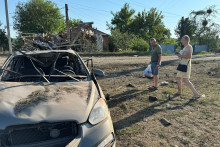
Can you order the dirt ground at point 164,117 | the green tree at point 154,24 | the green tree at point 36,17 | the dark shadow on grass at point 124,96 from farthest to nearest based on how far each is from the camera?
the green tree at point 154,24 < the green tree at point 36,17 < the dark shadow on grass at point 124,96 < the dirt ground at point 164,117

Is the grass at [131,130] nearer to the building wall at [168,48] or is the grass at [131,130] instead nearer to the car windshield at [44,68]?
the car windshield at [44,68]

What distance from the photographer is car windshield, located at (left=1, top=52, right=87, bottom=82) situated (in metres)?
3.20

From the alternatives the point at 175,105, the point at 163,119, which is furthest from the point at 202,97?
the point at 163,119

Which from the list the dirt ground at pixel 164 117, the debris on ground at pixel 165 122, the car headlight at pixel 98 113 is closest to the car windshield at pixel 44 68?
the car headlight at pixel 98 113

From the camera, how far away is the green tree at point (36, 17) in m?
32.3

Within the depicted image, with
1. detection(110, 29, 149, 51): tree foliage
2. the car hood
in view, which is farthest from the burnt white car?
detection(110, 29, 149, 51): tree foliage

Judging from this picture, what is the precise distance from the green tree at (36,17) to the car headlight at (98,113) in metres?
34.3

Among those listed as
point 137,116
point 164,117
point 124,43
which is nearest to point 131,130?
point 137,116

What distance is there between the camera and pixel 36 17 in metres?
32.5

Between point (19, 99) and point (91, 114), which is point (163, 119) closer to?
point (91, 114)

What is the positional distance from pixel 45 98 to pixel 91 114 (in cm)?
66

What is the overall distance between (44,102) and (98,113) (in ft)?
2.23

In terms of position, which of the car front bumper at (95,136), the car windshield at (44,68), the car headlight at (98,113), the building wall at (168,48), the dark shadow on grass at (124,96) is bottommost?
the dark shadow on grass at (124,96)

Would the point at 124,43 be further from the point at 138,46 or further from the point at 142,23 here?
the point at 142,23
